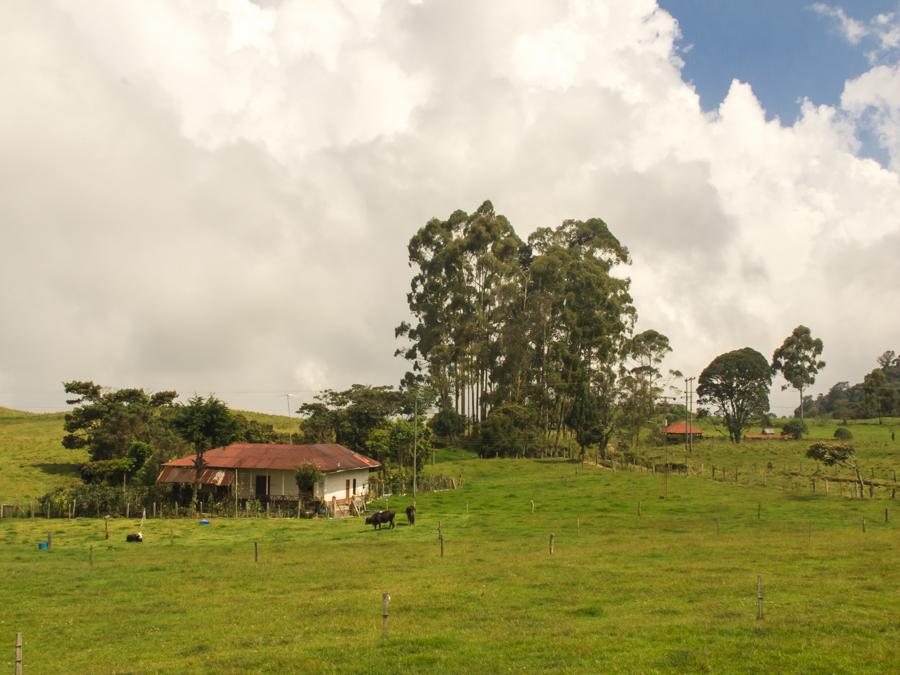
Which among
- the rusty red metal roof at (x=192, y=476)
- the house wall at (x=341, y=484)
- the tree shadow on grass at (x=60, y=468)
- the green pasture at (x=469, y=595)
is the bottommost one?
the green pasture at (x=469, y=595)

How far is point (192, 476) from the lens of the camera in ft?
177

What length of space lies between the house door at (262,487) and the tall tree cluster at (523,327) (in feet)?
111

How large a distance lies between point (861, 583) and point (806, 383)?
357ft

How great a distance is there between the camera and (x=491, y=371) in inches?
3521

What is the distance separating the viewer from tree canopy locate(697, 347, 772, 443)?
111 meters

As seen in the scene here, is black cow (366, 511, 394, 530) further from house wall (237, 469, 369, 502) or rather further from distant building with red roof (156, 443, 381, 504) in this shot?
house wall (237, 469, 369, 502)

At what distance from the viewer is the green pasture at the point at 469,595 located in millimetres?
15383

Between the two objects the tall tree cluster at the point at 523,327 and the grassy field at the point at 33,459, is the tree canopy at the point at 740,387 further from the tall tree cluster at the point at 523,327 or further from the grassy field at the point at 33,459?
the grassy field at the point at 33,459

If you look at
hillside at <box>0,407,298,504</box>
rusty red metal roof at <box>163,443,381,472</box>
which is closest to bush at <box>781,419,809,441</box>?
hillside at <box>0,407,298,504</box>

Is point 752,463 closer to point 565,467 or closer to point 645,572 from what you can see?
point 565,467

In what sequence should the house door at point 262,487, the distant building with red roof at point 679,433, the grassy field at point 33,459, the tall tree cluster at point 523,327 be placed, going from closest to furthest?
the house door at point 262,487 < the grassy field at point 33,459 < the tall tree cluster at point 523,327 < the distant building with red roof at point 679,433

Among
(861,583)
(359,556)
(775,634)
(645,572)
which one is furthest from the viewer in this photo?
(359,556)

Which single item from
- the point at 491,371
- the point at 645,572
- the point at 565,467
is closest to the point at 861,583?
the point at 645,572

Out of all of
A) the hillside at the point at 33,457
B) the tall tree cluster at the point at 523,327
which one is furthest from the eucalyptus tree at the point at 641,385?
the hillside at the point at 33,457
